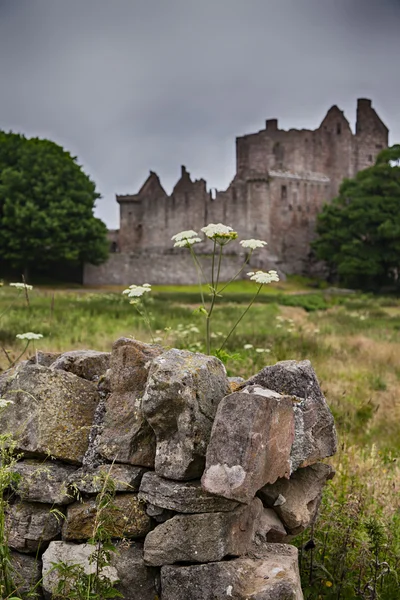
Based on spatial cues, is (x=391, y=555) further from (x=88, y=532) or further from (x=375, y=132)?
(x=375, y=132)

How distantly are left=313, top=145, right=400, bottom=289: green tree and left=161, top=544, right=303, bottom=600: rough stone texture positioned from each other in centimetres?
4983

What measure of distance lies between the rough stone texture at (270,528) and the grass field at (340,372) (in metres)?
0.39

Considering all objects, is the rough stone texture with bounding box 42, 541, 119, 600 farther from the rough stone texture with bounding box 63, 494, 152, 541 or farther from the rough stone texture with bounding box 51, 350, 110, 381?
the rough stone texture with bounding box 51, 350, 110, 381

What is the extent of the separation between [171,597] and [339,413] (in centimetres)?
580

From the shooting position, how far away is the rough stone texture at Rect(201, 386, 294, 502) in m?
3.17

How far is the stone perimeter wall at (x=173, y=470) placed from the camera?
10.6 ft

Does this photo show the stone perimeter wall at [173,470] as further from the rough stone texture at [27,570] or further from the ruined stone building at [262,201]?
the ruined stone building at [262,201]

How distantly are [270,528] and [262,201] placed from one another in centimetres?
6038

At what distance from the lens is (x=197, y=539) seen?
10.7 feet

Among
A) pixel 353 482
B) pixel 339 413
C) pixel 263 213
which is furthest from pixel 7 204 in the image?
pixel 353 482

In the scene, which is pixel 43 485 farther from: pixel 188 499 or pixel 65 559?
pixel 188 499

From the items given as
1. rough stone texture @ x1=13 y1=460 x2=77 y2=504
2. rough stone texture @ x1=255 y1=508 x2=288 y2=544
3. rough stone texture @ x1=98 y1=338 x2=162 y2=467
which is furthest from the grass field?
rough stone texture @ x1=13 y1=460 x2=77 y2=504

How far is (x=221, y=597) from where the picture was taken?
317 cm

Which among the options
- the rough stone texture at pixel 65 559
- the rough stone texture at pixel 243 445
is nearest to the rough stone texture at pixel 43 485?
the rough stone texture at pixel 65 559
